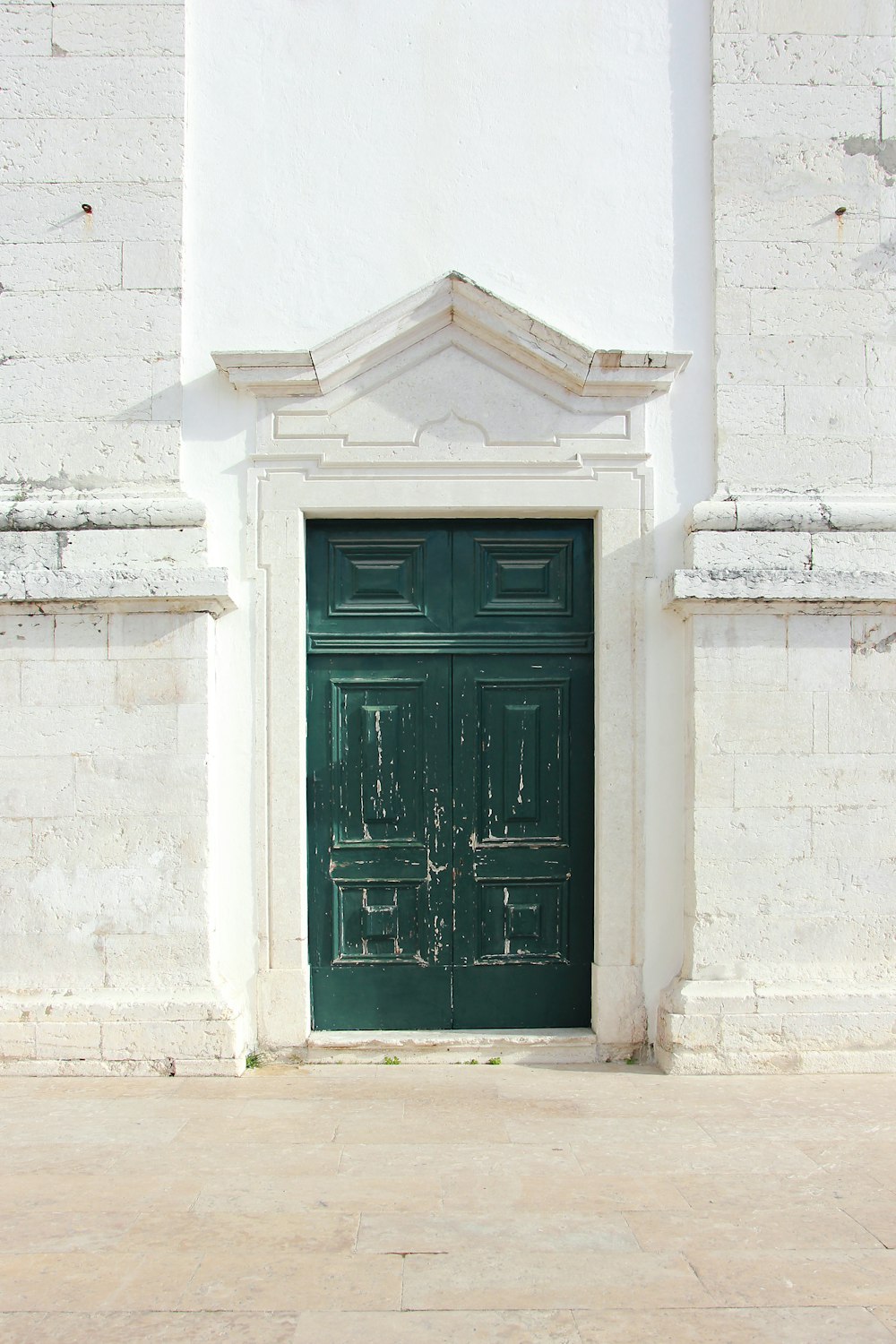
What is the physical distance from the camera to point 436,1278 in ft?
10.1

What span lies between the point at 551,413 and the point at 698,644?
133 cm

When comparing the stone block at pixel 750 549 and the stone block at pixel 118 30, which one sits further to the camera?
the stone block at pixel 118 30

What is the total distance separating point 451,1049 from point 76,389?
3640 millimetres

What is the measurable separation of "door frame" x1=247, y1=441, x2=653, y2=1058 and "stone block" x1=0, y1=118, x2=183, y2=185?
136cm

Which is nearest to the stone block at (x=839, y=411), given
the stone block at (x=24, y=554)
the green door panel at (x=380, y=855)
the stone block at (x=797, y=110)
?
the stone block at (x=797, y=110)

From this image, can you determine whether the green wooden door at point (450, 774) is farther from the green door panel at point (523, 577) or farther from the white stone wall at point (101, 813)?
the white stone wall at point (101, 813)

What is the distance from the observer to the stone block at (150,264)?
5.20 m

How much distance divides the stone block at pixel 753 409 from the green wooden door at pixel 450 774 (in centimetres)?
89

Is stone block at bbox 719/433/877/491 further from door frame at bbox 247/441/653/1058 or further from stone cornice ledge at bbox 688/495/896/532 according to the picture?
door frame at bbox 247/441/653/1058

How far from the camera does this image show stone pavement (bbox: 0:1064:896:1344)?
291 centimetres

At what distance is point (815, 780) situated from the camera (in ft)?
16.8

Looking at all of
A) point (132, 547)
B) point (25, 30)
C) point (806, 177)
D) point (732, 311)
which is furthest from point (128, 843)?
point (806, 177)

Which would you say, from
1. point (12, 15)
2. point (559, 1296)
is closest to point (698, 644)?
point (559, 1296)

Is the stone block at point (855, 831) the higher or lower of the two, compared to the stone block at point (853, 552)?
lower
